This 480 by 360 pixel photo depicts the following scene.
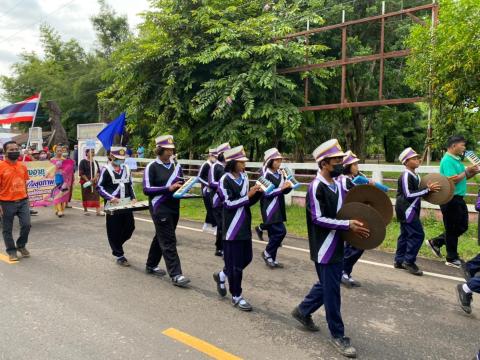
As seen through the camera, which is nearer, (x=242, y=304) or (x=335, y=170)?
(x=335, y=170)

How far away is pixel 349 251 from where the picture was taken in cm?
584

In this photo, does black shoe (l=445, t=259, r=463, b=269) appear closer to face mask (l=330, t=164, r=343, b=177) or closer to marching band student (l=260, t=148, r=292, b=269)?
marching band student (l=260, t=148, r=292, b=269)

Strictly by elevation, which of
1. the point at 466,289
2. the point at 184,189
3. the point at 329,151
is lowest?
the point at 466,289

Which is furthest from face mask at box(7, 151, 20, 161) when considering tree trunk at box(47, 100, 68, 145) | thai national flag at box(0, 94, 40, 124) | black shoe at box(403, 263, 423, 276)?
tree trunk at box(47, 100, 68, 145)

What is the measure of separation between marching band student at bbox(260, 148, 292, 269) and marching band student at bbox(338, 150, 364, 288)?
3.44 ft

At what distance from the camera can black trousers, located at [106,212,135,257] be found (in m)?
6.80

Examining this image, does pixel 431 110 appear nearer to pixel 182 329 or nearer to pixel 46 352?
pixel 182 329

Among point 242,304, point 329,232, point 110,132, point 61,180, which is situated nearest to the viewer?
point 329,232

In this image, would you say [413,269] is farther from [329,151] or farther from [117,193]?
[117,193]

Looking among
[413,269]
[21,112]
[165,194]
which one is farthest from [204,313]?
[21,112]

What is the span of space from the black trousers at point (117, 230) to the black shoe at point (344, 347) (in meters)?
3.95

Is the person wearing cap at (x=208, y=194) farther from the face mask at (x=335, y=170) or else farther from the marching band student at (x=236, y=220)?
the face mask at (x=335, y=170)

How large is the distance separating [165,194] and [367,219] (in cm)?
298

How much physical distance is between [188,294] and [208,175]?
10.4 feet
